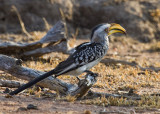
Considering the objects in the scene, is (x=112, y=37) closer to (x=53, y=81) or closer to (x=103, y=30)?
(x=103, y=30)

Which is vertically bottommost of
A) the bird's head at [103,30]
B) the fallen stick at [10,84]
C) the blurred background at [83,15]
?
the fallen stick at [10,84]

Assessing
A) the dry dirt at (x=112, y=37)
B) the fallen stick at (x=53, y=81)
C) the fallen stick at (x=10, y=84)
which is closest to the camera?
the fallen stick at (x=53, y=81)

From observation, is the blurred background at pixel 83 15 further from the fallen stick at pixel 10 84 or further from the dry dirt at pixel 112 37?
the fallen stick at pixel 10 84

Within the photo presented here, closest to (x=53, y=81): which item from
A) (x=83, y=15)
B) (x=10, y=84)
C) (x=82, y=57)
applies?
(x=82, y=57)

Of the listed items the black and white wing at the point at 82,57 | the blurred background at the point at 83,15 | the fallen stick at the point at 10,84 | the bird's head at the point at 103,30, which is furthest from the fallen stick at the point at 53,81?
the blurred background at the point at 83,15

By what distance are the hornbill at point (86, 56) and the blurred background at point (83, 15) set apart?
6004mm

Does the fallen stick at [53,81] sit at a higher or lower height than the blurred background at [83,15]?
lower

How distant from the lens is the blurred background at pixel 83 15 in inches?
492

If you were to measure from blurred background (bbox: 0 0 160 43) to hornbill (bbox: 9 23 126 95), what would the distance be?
6004 mm

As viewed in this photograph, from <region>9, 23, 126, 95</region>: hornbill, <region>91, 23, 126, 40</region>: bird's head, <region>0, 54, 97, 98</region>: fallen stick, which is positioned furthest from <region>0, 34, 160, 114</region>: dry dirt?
<region>91, 23, 126, 40</region>: bird's head

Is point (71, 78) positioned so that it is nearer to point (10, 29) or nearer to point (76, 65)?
point (76, 65)

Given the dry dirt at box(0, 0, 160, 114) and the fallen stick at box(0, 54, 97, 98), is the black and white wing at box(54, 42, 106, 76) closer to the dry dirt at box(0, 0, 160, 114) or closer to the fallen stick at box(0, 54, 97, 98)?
the fallen stick at box(0, 54, 97, 98)

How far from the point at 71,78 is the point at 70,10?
5.89 meters

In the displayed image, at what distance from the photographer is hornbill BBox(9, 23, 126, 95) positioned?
5598 millimetres
